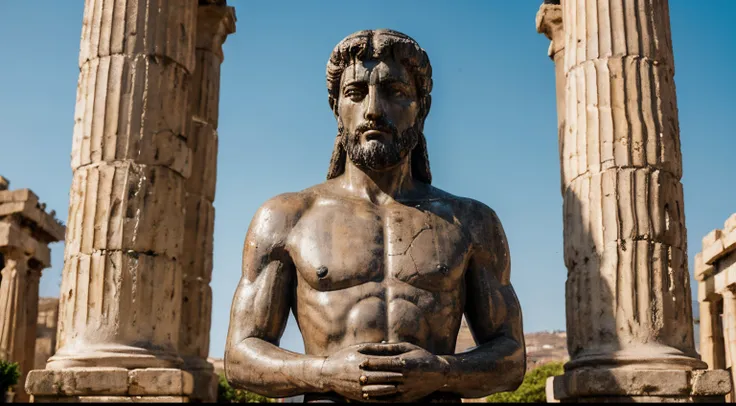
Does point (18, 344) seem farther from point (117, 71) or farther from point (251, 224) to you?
point (251, 224)

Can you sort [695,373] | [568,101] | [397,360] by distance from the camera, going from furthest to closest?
[568,101] → [695,373] → [397,360]

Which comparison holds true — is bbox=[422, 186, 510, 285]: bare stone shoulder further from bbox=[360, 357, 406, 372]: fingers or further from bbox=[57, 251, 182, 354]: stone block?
bbox=[57, 251, 182, 354]: stone block

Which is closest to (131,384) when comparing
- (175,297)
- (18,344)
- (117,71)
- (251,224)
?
(175,297)

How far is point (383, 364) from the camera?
4324mm

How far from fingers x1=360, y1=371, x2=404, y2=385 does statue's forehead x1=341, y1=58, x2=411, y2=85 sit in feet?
5.83

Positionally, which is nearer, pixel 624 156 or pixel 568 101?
pixel 624 156

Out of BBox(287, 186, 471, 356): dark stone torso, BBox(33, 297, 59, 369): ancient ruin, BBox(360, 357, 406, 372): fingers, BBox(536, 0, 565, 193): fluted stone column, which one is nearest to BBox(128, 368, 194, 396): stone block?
BBox(287, 186, 471, 356): dark stone torso

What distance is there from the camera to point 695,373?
11.5 m

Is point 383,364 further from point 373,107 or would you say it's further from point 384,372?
point 373,107

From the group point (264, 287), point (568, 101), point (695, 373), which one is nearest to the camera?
point (264, 287)

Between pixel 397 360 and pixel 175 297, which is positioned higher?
pixel 175 297

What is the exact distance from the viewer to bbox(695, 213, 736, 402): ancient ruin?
2703 cm

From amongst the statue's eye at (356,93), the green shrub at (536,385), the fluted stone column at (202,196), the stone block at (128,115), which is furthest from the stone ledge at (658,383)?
the green shrub at (536,385)

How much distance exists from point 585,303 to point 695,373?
169cm
